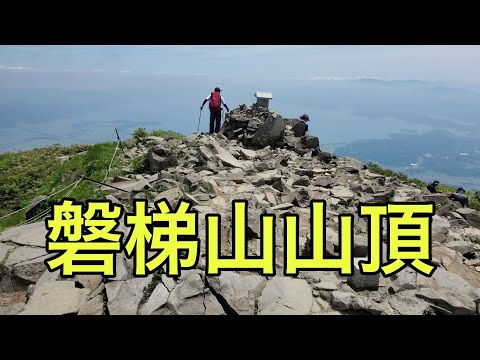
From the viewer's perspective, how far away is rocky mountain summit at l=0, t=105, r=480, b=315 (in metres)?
7.23

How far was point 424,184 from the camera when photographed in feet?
64.7

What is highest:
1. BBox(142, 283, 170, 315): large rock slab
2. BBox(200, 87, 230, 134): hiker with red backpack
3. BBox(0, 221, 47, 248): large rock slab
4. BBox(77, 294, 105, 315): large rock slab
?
BBox(200, 87, 230, 134): hiker with red backpack

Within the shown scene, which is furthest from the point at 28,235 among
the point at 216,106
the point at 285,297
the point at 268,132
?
the point at 216,106

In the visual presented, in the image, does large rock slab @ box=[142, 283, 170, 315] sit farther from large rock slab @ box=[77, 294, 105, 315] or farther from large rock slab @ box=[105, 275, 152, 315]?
large rock slab @ box=[77, 294, 105, 315]

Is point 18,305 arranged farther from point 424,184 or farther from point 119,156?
point 424,184

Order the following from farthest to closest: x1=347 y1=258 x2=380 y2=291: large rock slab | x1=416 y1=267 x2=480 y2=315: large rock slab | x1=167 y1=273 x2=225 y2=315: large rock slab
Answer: x1=347 y1=258 x2=380 y2=291: large rock slab → x1=416 y1=267 x2=480 y2=315: large rock slab → x1=167 y1=273 x2=225 y2=315: large rock slab

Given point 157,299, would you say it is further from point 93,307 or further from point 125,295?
point 93,307

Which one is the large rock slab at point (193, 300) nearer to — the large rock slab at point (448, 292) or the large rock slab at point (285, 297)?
the large rock slab at point (285, 297)

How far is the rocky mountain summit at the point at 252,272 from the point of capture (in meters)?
7.23

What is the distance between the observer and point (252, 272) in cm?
834

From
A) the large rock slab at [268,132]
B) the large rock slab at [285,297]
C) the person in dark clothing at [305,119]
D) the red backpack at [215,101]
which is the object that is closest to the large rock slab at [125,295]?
the large rock slab at [285,297]

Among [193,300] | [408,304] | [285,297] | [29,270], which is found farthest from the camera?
[29,270]

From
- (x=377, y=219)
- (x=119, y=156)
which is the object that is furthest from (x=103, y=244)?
(x=119, y=156)

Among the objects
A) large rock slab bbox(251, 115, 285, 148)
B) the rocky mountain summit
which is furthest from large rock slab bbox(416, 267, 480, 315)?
large rock slab bbox(251, 115, 285, 148)
